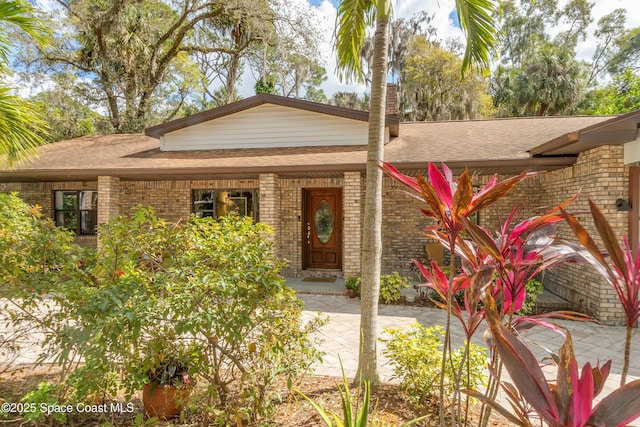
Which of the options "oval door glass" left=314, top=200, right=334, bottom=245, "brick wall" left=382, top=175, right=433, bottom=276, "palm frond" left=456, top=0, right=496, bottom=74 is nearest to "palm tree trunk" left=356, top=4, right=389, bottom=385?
"palm frond" left=456, top=0, right=496, bottom=74

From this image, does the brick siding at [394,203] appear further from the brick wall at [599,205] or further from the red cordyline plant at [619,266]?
the red cordyline plant at [619,266]

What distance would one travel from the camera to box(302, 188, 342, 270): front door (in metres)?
10.3

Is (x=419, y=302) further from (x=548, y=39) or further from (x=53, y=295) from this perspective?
(x=548, y=39)

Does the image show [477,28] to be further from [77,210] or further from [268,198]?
[77,210]

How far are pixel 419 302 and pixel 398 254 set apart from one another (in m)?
2.39

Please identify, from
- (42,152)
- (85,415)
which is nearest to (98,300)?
(85,415)

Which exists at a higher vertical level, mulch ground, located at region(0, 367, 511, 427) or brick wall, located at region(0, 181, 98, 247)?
brick wall, located at region(0, 181, 98, 247)

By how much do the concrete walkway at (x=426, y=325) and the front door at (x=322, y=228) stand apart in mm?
2791

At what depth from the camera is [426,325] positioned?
19.5 feet

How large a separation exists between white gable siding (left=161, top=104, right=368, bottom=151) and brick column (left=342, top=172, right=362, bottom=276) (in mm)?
1797

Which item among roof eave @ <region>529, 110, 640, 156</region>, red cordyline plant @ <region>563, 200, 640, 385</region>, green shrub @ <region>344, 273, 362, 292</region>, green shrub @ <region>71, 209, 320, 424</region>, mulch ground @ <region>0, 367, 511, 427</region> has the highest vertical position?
roof eave @ <region>529, 110, 640, 156</region>

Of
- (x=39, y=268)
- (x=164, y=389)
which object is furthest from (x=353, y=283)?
(x=39, y=268)

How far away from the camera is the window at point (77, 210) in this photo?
11.3 meters

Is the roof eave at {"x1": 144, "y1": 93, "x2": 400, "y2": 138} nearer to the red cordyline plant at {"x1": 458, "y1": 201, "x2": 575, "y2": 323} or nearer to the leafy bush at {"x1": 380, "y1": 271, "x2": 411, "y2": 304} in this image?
the leafy bush at {"x1": 380, "y1": 271, "x2": 411, "y2": 304}
